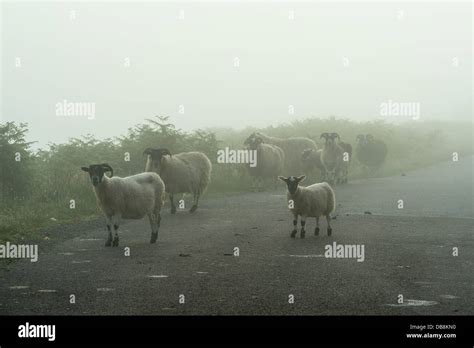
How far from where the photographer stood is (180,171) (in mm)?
21500

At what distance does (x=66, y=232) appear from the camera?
53.0ft

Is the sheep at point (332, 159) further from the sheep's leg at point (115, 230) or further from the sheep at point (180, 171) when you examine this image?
the sheep's leg at point (115, 230)

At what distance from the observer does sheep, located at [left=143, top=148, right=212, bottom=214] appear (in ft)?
68.5

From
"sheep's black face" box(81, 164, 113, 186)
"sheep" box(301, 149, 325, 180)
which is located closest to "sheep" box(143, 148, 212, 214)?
"sheep's black face" box(81, 164, 113, 186)

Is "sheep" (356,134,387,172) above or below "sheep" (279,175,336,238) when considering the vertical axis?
above

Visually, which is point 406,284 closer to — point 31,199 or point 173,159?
point 173,159

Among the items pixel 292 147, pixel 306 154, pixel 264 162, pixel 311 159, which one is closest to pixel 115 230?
pixel 264 162

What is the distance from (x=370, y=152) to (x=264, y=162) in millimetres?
8849

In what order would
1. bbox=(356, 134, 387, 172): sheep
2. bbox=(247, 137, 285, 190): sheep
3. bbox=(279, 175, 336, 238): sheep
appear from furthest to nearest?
bbox=(356, 134, 387, 172): sheep, bbox=(247, 137, 285, 190): sheep, bbox=(279, 175, 336, 238): sheep

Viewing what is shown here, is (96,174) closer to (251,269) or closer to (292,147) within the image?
(251,269)

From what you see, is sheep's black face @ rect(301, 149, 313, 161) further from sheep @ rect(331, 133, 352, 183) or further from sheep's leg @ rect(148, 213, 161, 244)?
sheep's leg @ rect(148, 213, 161, 244)

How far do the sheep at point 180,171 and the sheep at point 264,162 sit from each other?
656 cm
